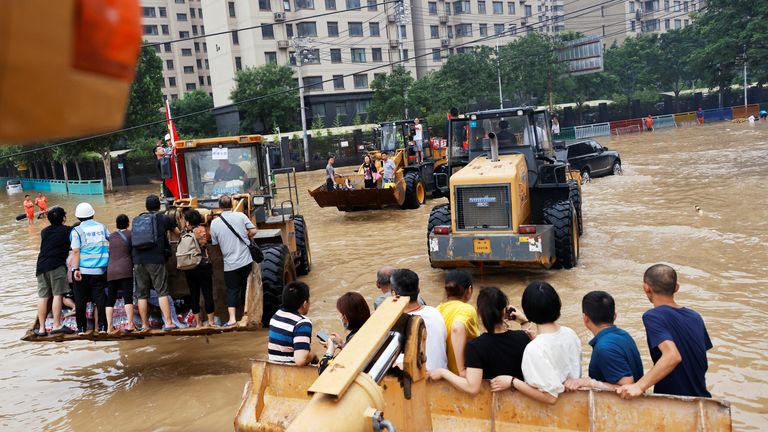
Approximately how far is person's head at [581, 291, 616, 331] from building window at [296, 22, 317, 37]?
58.4 m

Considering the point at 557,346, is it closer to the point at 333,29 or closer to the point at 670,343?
the point at 670,343

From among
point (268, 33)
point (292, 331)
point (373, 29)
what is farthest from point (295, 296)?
point (373, 29)

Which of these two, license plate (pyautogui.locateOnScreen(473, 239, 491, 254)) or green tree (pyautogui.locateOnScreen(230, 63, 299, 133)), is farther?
green tree (pyautogui.locateOnScreen(230, 63, 299, 133))

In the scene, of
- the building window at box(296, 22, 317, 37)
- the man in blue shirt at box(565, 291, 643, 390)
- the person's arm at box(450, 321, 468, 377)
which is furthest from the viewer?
the building window at box(296, 22, 317, 37)

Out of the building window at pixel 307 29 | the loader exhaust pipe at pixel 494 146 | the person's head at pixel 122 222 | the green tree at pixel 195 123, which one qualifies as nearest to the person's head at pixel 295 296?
the person's head at pixel 122 222

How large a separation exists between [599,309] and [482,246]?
595cm

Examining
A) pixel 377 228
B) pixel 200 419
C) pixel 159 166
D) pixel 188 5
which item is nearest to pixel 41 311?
pixel 200 419

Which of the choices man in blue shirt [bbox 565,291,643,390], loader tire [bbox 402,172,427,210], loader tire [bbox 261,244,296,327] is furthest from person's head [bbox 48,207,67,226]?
loader tire [bbox 402,172,427,210]

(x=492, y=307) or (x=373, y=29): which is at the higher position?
(x=373, y=29)

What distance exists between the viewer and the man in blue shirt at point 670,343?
3896 mm

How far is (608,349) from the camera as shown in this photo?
410cm

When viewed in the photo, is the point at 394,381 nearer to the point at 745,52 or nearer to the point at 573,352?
the point at 573,352

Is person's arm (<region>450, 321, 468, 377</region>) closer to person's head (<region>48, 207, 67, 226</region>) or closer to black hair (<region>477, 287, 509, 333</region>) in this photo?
black hair (<region>477, 287, 509, 333</region>)

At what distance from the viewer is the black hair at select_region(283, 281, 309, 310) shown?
16.3 ft
